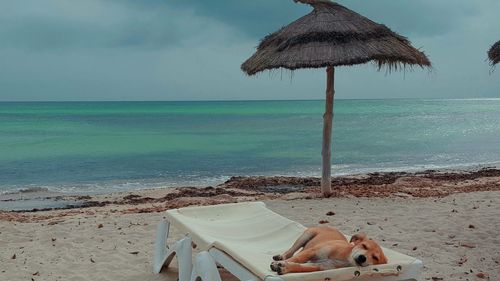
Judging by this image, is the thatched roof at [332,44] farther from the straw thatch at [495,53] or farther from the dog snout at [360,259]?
the dog snout at [360,259]

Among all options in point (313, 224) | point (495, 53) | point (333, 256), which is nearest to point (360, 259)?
point (333, 256)

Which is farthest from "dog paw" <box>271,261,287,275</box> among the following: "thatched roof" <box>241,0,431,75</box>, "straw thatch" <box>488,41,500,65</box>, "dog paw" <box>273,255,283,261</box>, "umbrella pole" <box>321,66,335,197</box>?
"umbrella pole" <box>321,66,335,197</box>

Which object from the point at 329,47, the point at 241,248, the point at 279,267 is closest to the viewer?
the point at 279,267

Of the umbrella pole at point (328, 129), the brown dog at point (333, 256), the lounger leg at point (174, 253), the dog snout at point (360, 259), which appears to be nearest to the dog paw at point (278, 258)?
the brown dog at point (333, 256)

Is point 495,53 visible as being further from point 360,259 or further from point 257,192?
point 257,192

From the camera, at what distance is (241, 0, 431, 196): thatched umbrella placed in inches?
271

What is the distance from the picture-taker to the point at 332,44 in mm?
7000

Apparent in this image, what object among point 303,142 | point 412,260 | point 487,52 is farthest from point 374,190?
point 303,142

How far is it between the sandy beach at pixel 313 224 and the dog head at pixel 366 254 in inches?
54.2

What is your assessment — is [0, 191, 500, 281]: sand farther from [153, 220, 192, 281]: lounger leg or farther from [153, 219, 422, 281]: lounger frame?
[153, 219, 422, 281]: lounger frame

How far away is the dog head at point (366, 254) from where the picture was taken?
2.62m

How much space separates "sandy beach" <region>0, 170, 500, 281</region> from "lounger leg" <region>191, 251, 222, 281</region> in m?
0.97

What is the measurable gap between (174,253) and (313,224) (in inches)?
86.2

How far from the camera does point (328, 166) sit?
7.57m
